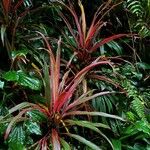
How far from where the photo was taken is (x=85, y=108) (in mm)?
2303

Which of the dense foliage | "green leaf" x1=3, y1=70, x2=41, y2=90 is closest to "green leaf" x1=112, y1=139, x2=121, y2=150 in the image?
the dense foliage

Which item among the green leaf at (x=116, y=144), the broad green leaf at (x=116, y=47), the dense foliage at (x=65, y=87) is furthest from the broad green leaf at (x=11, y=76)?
the broad green leaf at (x=116, y=47)

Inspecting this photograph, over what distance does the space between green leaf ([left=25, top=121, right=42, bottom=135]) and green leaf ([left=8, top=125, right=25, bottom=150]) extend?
0.14 ft

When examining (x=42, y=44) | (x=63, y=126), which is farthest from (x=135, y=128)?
(x=42, y=44)

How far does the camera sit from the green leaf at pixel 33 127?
2029 millimetres

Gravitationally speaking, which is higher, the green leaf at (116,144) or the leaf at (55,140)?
the leaf at (55,140)

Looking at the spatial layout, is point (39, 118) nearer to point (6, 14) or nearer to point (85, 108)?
point (85, 108)

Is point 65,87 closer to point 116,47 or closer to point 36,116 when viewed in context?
point 36,116

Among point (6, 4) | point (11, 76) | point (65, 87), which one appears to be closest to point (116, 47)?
point (65, 87)

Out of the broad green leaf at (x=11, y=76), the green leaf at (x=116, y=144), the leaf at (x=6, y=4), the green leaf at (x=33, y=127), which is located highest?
the leaf at (x=6, y=4)

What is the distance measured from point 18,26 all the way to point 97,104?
33.1 inches

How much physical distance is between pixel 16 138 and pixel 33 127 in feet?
0.40

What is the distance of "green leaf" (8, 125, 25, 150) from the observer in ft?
6.30

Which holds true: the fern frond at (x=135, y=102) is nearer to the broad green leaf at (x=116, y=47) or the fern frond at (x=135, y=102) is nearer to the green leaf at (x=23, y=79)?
the broad green leaf at (x=116, y=47)
